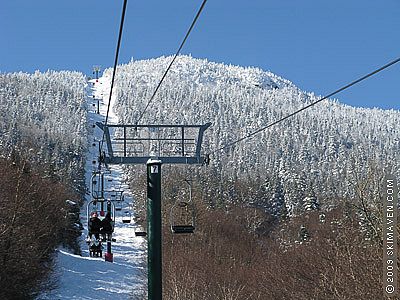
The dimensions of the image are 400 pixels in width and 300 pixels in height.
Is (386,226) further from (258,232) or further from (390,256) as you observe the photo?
(258,232)

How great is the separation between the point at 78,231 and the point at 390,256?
4952 centimetres

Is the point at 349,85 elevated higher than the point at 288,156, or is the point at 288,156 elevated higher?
the point at 288,156

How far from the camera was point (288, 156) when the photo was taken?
193m

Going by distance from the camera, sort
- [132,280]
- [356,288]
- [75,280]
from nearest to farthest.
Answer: [356,288]
[75,280]
[132,280]

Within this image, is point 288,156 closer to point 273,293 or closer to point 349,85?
point 273,293

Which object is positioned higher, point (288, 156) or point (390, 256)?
point (288, 156)

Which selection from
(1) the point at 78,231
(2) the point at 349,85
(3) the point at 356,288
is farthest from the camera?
(1) the point at 78,231

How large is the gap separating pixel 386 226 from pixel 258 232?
203 ft

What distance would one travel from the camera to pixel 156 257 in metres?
10.0

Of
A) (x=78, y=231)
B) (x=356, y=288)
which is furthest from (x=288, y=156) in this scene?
(x=356, y=288)

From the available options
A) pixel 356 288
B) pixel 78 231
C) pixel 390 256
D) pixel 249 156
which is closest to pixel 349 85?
pixel 390 256

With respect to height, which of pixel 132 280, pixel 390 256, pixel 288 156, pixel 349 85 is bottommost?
pixel 132 280

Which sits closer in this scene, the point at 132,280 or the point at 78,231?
the point at 132,280

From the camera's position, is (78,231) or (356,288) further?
(78,231)
